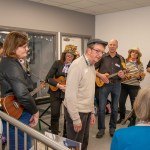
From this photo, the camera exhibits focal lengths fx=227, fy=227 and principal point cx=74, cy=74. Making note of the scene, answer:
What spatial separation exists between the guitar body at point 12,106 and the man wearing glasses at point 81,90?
0.48 meters

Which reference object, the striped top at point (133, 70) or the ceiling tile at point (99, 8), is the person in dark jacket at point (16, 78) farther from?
the ceiling tile at point (99, 8)

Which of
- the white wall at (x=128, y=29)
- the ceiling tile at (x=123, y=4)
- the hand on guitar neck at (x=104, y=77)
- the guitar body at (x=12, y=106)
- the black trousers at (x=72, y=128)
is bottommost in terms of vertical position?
the black trousers at (x=72, y=128)

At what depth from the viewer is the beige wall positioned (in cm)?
443

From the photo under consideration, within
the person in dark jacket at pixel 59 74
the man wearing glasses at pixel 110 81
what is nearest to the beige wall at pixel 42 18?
the person in dark jacket at pixel 59 74

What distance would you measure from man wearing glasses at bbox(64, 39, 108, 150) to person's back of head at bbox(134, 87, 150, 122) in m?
1.02

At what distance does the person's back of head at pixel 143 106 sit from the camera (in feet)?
3.91

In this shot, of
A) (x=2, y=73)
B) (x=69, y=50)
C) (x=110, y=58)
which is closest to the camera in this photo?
(x=2, y=73)

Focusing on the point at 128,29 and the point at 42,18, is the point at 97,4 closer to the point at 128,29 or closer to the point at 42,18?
the point at 128,29

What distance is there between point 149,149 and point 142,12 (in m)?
4.82

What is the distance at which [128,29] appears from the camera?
223 inches

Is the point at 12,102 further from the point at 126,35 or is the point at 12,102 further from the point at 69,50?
the point at 126,35

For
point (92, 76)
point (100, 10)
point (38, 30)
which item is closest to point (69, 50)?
point (92, 76)

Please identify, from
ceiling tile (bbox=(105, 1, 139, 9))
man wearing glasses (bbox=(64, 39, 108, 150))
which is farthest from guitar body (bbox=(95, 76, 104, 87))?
ceiling tile (bbox=(105, 1, 139, 9))

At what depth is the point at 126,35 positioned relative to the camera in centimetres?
573
